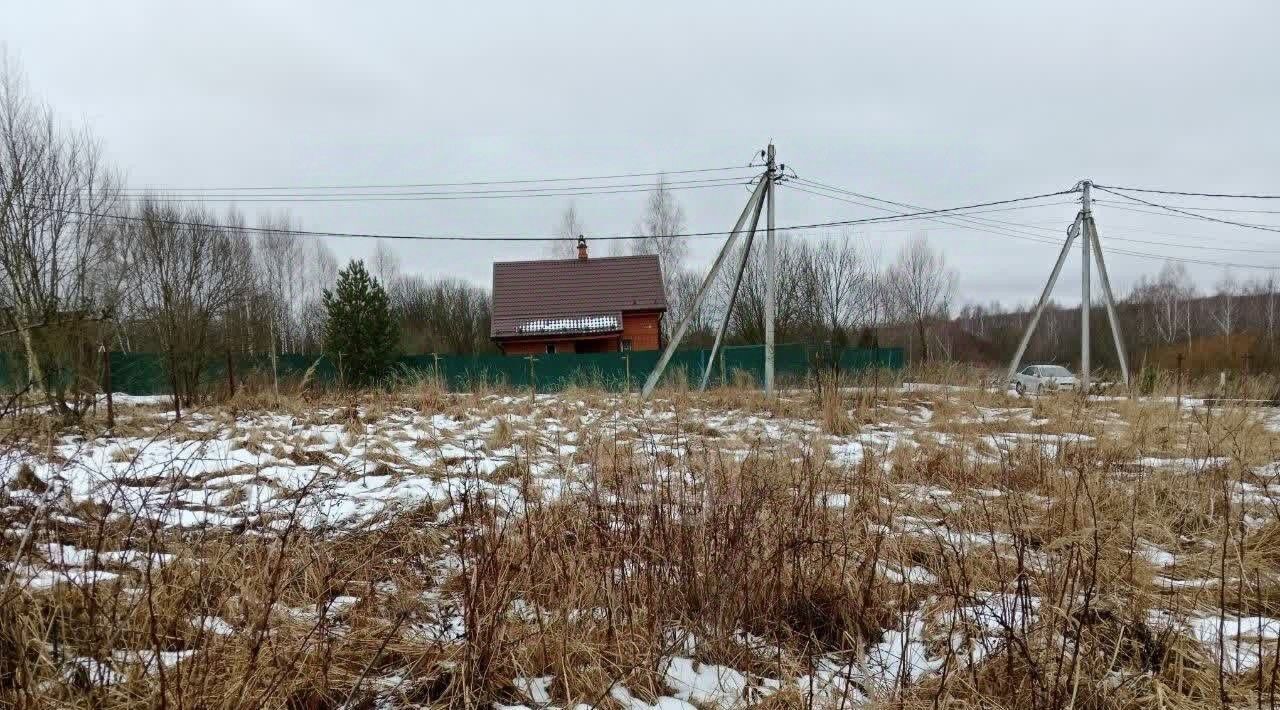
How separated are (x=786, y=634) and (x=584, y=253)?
26835 mm

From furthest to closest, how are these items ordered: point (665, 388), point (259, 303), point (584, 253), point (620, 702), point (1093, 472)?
point (584, 253), point (259, 303), point (665, 388), point (1093, 472), point (620, 702)

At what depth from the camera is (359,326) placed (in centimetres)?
2105

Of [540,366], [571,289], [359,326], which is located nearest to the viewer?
[540,366]

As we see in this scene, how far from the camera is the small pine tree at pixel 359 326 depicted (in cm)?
2089

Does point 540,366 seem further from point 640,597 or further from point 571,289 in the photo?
point 640,597

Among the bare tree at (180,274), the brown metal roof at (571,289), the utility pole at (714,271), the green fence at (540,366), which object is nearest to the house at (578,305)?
the brown metal roof at (571,289)

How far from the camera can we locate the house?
24.9 m

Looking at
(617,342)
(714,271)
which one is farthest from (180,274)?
(714,271)

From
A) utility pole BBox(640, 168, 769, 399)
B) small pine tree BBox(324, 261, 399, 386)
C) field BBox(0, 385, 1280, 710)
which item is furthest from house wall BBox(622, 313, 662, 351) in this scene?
field BBox(0, 385, 1280, 710)

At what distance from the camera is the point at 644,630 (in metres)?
2.33

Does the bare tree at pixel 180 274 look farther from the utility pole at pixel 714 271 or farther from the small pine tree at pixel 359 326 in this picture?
the utility pole at pixel 714 271

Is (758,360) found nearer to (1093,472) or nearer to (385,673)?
(1093,472)

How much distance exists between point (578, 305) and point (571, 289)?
100 cm

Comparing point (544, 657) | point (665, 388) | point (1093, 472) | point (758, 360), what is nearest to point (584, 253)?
point (758, 360)
